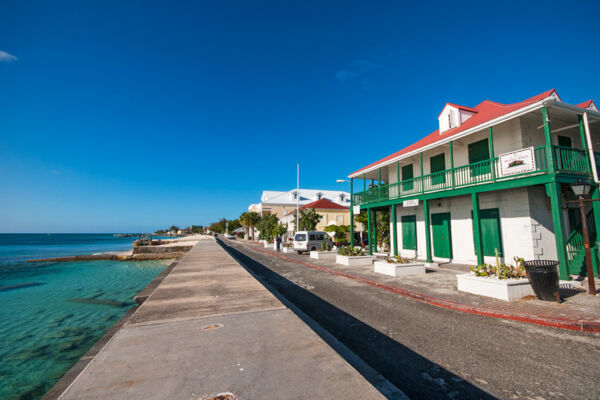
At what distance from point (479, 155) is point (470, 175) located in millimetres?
1399

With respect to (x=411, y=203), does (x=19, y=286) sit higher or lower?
lower

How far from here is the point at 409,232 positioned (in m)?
17.5

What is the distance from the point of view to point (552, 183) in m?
9.05

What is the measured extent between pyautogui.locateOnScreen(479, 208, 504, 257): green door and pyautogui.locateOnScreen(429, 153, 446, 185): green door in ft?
8.62

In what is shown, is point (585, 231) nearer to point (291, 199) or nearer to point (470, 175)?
point (470, 175)

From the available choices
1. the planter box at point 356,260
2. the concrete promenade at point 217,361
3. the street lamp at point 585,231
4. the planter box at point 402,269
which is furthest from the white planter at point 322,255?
the concrete promenade at point 217,361

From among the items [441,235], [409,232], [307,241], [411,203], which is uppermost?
[411,203]

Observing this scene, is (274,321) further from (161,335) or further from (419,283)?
(419,283)

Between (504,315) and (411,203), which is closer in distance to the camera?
(504,315)

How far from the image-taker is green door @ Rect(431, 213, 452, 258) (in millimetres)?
14770

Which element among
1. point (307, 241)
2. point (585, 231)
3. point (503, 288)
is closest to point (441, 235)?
point (585, 231)

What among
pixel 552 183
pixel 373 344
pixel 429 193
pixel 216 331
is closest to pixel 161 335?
pixel 216 331

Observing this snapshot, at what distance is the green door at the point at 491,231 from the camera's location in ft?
39.8

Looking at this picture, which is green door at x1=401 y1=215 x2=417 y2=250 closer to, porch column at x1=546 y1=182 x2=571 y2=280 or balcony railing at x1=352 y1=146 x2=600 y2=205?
balcony railing at x1=352 y1=146 x2=600 y2=205
